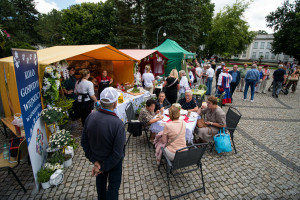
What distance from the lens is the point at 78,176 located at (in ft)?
10.1

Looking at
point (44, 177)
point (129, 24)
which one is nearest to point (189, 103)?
point (44, 177)

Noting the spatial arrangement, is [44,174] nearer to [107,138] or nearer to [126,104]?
[107,138]

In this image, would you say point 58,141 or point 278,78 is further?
point 278,78

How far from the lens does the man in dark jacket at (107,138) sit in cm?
176

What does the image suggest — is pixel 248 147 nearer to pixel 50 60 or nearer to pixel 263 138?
pixel 263 138

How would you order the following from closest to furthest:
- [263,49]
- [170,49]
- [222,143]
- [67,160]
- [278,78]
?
[67,160]
[222,143]
[278,78]
[170,49]
[263,49]

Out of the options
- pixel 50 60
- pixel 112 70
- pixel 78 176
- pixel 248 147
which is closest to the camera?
pixel 78 176

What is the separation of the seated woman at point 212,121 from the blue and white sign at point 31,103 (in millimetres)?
3592

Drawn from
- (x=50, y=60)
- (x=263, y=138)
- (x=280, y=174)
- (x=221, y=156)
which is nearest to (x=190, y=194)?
(x=221, y=156)

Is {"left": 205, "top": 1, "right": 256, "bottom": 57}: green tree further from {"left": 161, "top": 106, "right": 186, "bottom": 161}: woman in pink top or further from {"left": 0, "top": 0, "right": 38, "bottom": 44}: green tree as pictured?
{"left": 0, "top": 0, "right": 38, "bottom": 44}: green tree

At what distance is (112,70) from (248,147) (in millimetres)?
7450

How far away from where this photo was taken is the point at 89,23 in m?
23.9

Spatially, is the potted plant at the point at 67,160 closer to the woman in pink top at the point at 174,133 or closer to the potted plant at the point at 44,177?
the potted plant at the point at 44,177

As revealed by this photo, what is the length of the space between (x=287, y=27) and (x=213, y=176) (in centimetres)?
3412
